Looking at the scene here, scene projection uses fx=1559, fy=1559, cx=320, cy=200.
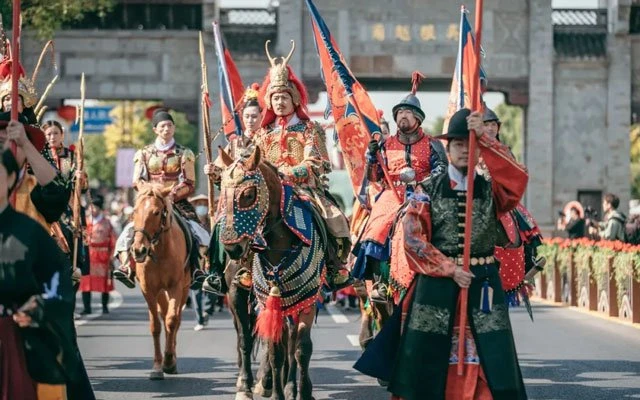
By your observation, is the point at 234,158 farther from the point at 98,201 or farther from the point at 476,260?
the point at 98,201

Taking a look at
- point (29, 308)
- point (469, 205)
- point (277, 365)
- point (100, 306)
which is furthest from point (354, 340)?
point (29, 308)

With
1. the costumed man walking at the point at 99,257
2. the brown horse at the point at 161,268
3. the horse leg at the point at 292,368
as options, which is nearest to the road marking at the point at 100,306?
the costumed man walking at the point at 99,257

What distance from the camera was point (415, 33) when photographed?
4219 centimetres

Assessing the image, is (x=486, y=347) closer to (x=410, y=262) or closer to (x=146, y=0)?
(x=410, y=262)

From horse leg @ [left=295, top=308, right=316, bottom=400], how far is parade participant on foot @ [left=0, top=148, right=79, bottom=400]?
4.04m

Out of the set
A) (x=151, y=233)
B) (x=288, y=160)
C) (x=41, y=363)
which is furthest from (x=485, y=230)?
(x=151, y=233)

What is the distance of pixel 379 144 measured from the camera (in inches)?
513

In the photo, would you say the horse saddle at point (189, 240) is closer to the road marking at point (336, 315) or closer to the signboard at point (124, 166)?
the road marking at point (336, 315)

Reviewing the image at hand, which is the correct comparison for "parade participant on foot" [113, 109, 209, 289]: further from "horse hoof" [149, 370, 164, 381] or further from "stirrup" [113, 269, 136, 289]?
"horse hoof" [149, 370, 164, 381]

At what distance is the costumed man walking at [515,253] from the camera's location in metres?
11.3

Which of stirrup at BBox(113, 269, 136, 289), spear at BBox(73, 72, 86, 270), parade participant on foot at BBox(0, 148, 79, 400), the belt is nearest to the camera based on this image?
parade participant on foot at BBox(0, 148, 79, 400)

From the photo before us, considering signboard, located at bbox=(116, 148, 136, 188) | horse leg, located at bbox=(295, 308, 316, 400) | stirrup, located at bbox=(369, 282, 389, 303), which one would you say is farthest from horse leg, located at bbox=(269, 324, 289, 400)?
signboard, located at bbox=(116, 148, 136, 188)

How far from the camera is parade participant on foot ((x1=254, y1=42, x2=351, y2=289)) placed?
41.9 feet

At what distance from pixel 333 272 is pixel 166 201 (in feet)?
6.17
